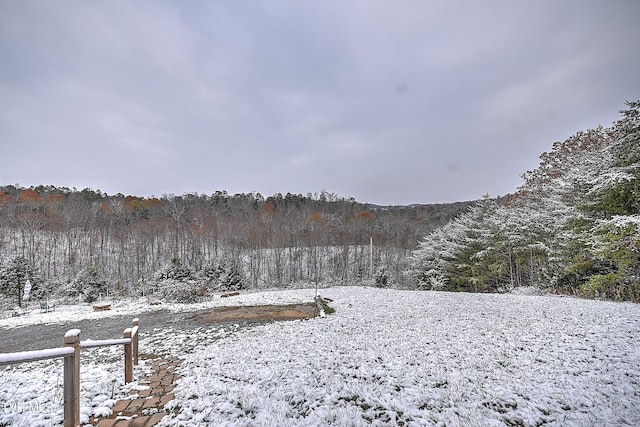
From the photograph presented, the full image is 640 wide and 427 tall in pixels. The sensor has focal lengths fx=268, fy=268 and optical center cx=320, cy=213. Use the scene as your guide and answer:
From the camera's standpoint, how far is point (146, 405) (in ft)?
10.6

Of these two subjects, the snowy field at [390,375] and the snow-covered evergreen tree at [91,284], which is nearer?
the snowy field at [390,375]

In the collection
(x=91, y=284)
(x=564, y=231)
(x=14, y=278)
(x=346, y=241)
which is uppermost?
(x=564, y=231)

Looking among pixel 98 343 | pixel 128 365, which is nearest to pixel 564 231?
pixel 128 365

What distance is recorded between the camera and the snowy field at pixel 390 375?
284cm

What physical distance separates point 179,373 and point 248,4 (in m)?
11.2

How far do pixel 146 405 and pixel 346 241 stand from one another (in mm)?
28370

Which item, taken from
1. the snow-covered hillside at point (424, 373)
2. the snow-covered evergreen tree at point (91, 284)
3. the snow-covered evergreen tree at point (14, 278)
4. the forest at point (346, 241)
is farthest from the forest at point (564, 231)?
the snow-covered evergreen tree at point (14, 278)

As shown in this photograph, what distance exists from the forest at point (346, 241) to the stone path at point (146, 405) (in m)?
9.08

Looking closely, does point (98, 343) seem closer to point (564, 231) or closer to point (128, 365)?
point (128, 365)

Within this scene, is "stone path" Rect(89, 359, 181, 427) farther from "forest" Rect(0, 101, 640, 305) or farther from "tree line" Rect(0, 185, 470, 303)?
"tree line" Rect(0, 185, 470, 303)

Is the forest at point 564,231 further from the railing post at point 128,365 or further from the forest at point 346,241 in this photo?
the railing post at point 128,365

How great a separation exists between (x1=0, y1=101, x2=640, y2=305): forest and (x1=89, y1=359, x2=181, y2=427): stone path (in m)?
9.08

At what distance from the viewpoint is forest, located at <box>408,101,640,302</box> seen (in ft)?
26.1

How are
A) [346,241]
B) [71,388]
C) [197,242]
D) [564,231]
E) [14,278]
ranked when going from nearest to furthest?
[71,388]
[564,231]
[14,278]
[197,242]
[346,241]
